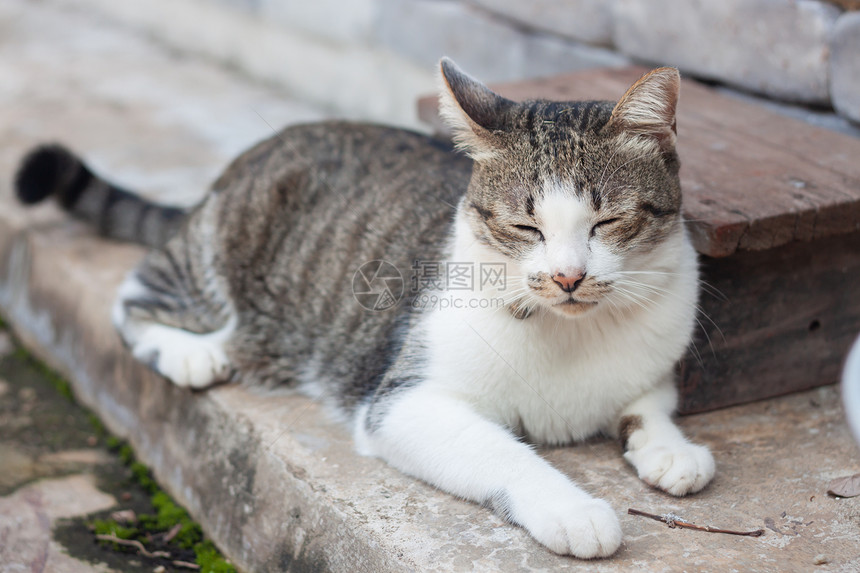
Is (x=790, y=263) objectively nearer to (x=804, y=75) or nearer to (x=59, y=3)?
(x=804, y=75)

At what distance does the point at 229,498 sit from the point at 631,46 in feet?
7.82

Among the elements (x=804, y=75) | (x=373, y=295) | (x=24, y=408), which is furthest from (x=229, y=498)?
(x=804, y=75)

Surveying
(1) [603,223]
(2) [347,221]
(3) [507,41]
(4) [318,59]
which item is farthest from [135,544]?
(4) [318,59]

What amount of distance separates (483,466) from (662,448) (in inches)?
17.8

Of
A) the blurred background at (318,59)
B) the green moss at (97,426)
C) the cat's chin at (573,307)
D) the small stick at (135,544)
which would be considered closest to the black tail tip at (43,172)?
the blurred background at (318,59)

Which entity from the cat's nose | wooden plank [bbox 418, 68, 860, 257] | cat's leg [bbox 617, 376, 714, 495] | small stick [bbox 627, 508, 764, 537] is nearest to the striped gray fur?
the cat's nose

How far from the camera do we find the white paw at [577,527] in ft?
5.83

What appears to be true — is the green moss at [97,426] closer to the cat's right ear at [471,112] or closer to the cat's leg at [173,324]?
the cat's leg at [173,324]

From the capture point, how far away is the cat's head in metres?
1.90

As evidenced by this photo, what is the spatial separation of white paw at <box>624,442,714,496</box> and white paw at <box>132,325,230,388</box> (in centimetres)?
129

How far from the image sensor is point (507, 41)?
13.5 feet

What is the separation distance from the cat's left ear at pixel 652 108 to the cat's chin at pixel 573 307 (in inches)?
16.4

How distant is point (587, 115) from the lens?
2.05 m

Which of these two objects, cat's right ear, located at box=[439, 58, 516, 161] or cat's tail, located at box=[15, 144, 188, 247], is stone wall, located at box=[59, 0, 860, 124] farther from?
cat's tail, located at box=[15, 144, 188, 247]
